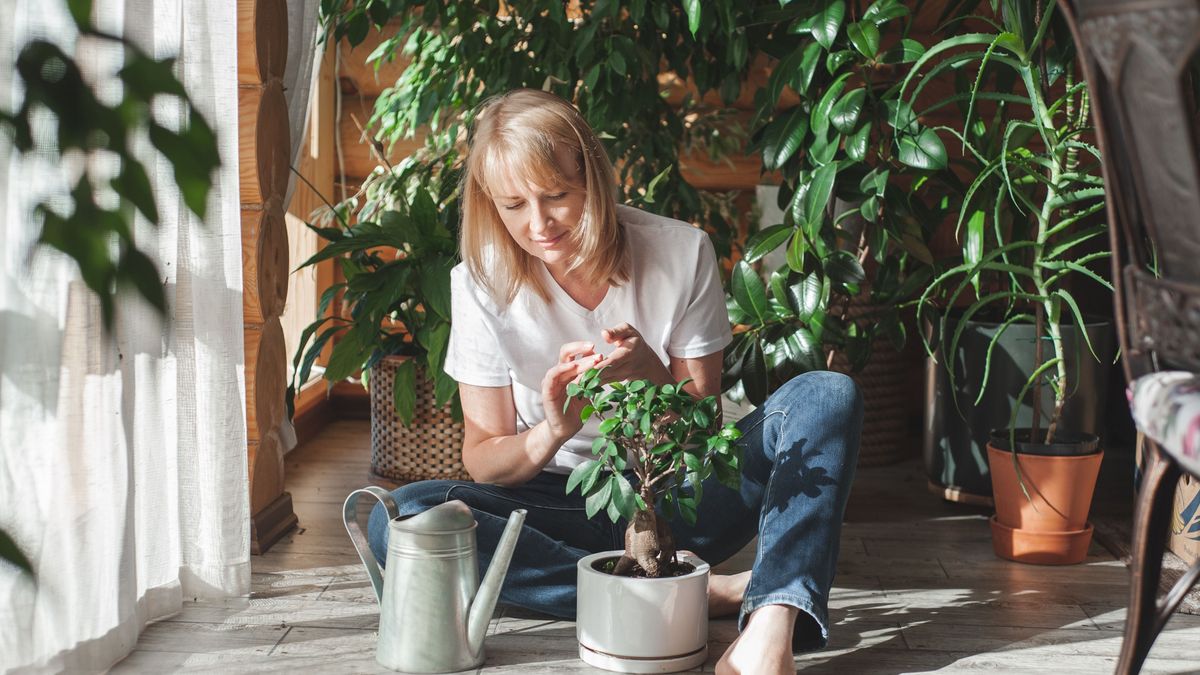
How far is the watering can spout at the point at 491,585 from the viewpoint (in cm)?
147

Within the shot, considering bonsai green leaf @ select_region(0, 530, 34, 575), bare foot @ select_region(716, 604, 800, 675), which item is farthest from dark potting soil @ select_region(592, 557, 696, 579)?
bonsai green leaf @ select_region(0, 530, 34, 575)

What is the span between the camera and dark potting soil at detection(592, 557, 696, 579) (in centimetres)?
151

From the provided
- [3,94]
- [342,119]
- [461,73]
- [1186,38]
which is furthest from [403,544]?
[342,119]

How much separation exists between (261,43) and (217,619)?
991mm

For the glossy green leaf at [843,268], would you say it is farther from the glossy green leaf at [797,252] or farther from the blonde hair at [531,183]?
the blonde hair at [531,183]

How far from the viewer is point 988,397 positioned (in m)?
2.41

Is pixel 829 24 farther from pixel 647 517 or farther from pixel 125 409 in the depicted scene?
pixel 125 409

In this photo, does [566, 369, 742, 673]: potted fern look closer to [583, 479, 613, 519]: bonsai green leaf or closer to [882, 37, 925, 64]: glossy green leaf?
[583, 479, 613, 519]: bonsai green leaf

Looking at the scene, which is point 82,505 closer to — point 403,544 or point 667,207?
point 403,544

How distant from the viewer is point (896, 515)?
2.46 meters

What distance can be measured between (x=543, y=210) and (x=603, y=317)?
21cm

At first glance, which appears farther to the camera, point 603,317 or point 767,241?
point 767,241

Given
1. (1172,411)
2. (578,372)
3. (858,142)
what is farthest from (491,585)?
(858,142)

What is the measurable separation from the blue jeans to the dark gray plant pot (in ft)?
2.57
